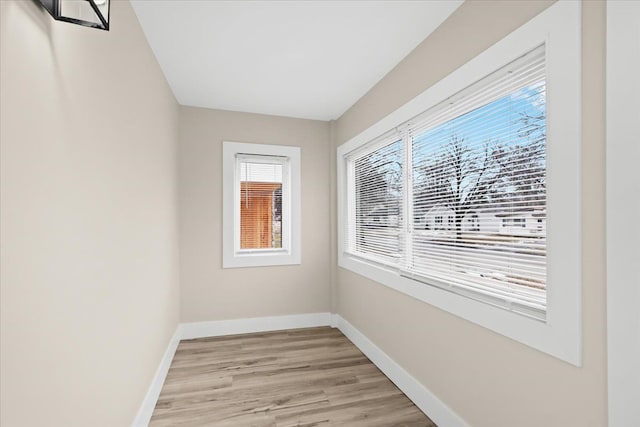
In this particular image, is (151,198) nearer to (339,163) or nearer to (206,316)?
(206,316)

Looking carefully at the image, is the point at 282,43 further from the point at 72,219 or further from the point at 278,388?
the point at 278,388

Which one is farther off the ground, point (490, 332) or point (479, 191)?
point (479, 191)

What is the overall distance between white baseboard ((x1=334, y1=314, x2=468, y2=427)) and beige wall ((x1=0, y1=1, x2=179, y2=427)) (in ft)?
5.90

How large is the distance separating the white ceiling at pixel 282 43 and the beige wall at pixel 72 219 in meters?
0.31

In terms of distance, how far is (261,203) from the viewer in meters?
3.93

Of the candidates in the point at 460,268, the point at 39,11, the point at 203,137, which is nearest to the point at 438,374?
the point at 460,268

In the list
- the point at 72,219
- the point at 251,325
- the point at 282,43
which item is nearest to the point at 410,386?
the point at 251,325

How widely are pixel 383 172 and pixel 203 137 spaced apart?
81.2 inches

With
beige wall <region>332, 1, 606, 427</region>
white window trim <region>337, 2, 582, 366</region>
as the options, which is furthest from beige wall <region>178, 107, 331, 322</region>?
white window trim <region>337, 2, 582, 366</region>

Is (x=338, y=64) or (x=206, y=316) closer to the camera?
(x=338, y=64)

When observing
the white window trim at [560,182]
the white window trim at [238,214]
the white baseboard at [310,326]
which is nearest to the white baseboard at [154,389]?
the white baseboard at [310,326]

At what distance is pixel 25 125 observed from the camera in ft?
2.88

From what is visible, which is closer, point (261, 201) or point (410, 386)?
point (410, 386)

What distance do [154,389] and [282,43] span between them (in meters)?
2.61
